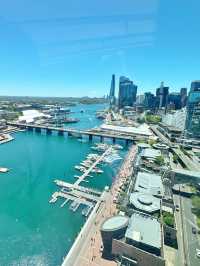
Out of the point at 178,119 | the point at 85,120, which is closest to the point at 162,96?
the point at 85,120

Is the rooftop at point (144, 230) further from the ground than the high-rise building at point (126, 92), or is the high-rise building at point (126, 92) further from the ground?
the high-rise building at point (126, 92)

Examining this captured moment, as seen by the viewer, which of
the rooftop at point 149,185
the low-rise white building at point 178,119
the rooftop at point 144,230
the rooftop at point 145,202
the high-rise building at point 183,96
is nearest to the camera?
the rooftop at point 144,230

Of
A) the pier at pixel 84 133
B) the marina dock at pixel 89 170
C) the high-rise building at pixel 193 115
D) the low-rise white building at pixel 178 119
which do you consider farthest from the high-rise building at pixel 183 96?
Result: the marina dock at pixel 89 170

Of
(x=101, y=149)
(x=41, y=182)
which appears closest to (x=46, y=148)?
(x=101, y=149)

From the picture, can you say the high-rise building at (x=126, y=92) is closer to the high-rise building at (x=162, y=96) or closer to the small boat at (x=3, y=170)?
the high-rise building at (x=162, y=96)

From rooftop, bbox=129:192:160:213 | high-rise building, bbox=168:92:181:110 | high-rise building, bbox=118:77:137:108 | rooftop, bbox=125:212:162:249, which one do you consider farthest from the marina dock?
high-rise building, bbox=118:77:137:108

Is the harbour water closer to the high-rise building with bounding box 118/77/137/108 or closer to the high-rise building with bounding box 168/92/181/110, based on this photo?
the high-rise building with bounding box 168/92/181/110

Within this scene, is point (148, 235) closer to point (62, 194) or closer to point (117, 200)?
point (117, 200)
